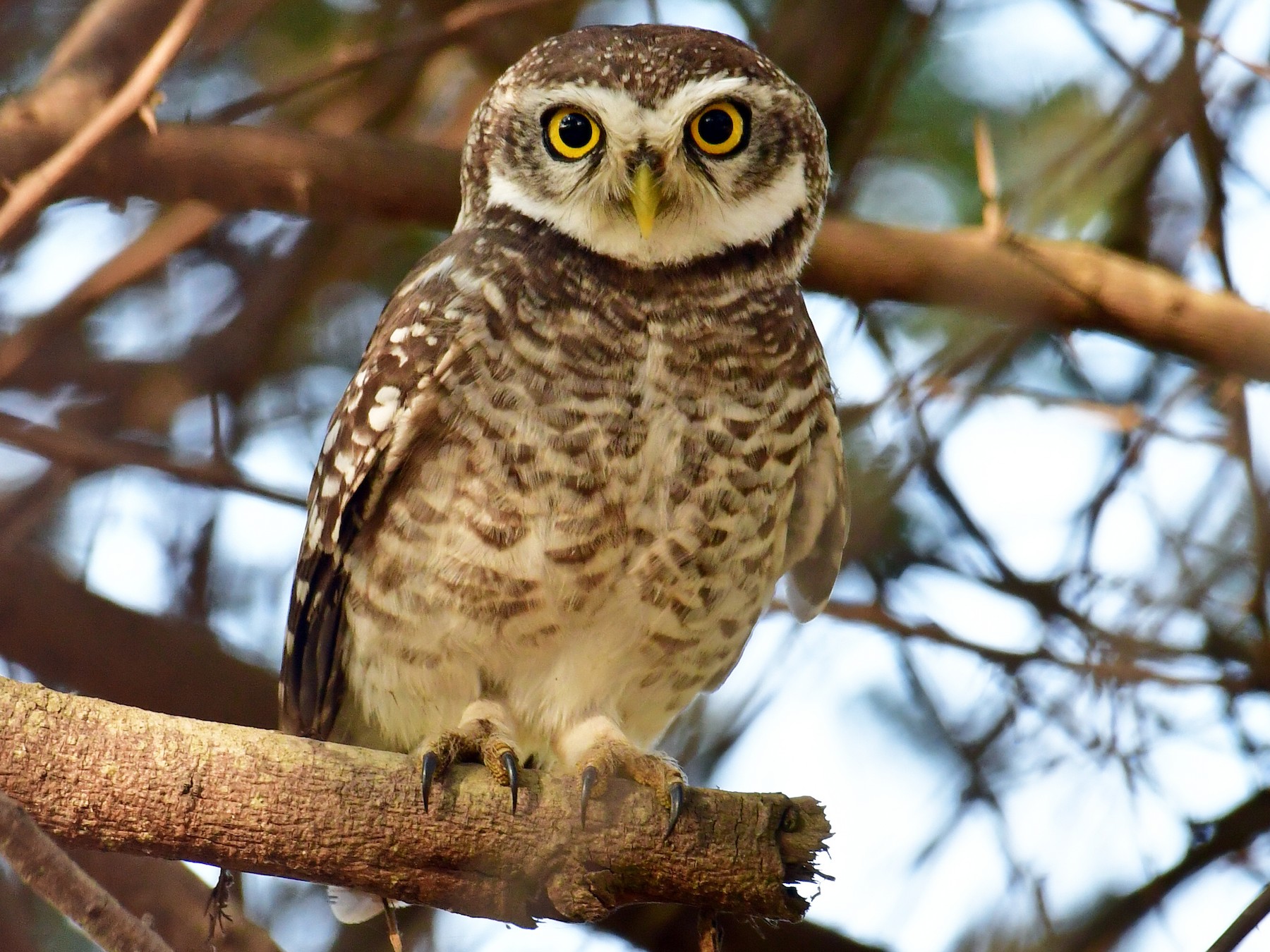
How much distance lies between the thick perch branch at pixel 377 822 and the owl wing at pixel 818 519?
927 millimetres

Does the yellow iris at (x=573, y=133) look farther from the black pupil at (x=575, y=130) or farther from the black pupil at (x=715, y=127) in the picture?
the black pupil at (x=715, y=127)

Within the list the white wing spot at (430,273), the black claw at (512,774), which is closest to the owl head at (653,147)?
the white wing spot at (430,273)

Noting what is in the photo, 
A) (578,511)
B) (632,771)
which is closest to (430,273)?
(578,511)

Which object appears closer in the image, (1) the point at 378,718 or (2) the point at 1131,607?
(1) the point at 378,718

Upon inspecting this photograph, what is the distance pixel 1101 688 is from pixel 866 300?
1.13 metres

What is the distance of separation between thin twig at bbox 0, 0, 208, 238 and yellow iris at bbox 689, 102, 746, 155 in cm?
103

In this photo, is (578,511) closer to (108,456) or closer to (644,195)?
(644,195)

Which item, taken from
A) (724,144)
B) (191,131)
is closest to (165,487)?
(191,131)

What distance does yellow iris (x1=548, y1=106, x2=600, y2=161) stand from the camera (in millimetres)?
2951

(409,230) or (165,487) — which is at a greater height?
(409,230)

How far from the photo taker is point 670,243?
9.76 feet

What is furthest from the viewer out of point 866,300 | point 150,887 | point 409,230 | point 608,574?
point 409,230

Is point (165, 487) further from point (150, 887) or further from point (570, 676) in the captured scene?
point (570, 676)

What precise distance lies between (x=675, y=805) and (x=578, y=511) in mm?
605
